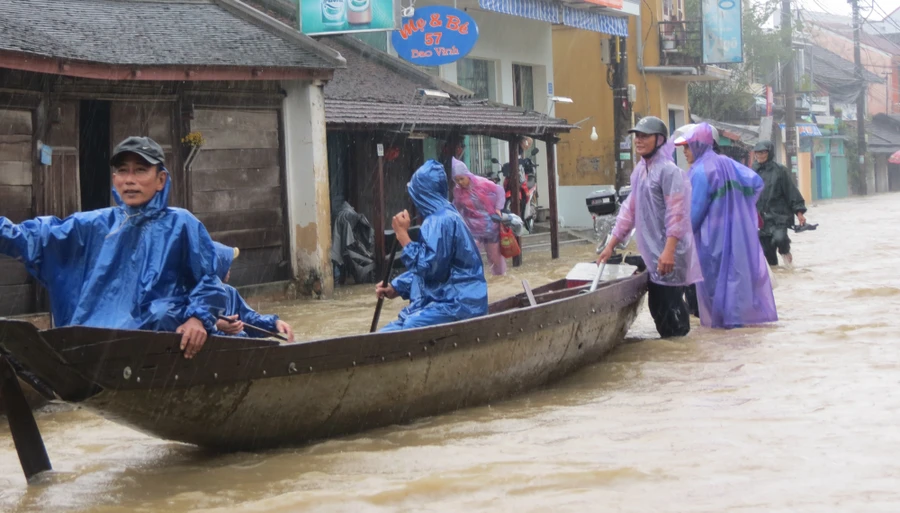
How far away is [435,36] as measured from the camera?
54.3ft

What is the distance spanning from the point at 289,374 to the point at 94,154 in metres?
8.10

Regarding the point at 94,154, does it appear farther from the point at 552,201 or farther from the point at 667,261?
the point at 552,201

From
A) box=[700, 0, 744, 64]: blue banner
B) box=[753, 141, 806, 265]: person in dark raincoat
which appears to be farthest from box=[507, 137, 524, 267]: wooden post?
box=[700, 0, 744, 64]: blue banner

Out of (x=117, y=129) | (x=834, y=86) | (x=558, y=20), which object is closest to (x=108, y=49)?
(x=117, y=129)

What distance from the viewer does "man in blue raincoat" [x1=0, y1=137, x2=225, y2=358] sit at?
5102mm

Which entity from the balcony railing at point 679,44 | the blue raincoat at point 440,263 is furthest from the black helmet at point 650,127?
the balcony railing at point 679,44

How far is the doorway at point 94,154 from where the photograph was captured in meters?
12.4

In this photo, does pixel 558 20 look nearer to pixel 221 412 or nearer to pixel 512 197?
pixel 512 197

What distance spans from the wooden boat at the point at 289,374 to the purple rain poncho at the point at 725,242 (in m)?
2.05

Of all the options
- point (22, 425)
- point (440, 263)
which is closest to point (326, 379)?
point (440, 263)

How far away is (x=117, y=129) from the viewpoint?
39.1 ft

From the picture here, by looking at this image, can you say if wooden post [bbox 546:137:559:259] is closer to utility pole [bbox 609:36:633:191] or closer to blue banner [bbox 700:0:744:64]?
utility pole [bbox 609:36:633:191]

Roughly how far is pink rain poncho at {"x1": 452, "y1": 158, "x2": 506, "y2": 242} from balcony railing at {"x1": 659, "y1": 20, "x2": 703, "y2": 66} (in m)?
15.3

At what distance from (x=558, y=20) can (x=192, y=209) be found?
10.6 metres
